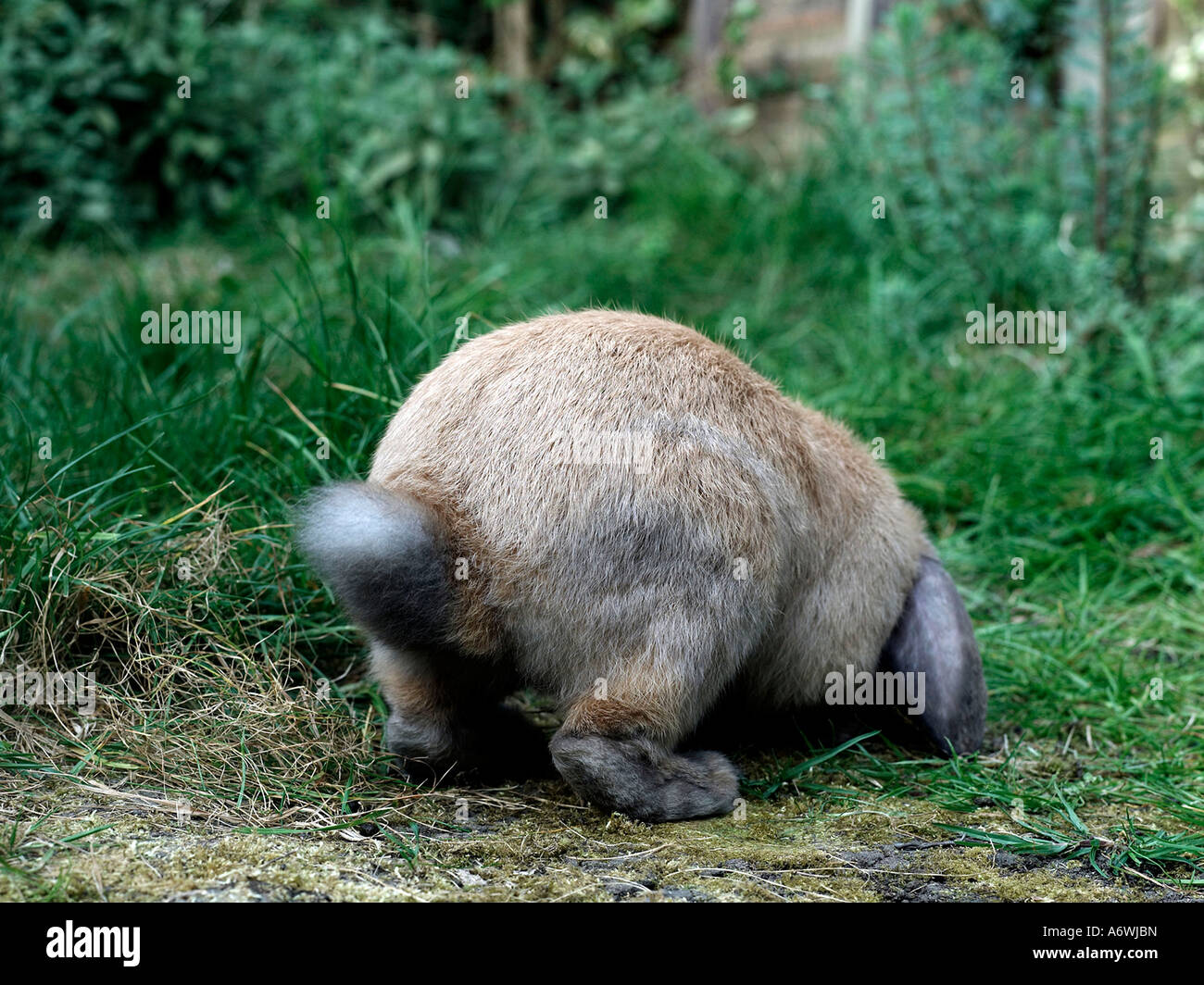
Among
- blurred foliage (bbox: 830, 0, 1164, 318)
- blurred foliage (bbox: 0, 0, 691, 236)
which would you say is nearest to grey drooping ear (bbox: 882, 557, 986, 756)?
blurred foliage (bbox: 830, 0, 1164, 318)

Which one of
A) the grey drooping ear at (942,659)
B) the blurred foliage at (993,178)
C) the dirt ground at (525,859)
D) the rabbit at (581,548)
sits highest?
the blurred foliage at (993,178)

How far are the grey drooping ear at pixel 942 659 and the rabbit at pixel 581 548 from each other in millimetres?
498

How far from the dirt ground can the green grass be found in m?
0.06

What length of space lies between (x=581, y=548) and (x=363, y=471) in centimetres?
121

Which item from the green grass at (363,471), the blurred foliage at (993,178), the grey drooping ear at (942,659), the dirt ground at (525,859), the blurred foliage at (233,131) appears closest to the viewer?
the dirt ground at (525,859)

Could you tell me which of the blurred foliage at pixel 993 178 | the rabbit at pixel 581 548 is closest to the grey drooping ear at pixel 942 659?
the rabbit at pixel 581 548

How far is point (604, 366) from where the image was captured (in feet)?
9.10

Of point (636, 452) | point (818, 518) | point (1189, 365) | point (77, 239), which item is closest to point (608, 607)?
point (636, 452)

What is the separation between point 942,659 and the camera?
3.28 metres

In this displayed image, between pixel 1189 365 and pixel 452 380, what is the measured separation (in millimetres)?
3483

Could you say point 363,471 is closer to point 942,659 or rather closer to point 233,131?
point 942,659

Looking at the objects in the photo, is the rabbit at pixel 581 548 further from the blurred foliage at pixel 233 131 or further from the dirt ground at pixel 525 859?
the blurred foliage at pixel 233 131

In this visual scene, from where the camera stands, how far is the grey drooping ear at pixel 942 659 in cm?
323

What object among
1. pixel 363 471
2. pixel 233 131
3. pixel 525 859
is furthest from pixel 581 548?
pixel 233 131
